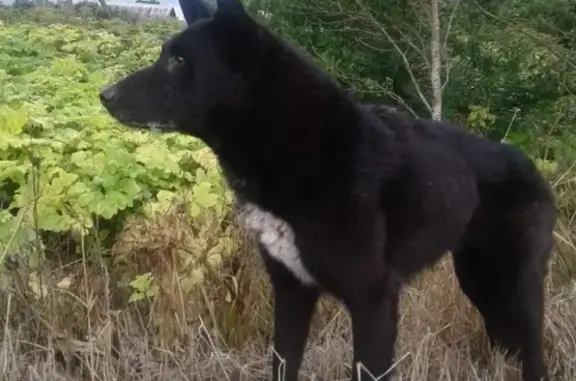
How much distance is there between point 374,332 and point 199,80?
96 centimetres

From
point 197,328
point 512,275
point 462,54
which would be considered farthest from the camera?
point 462,54

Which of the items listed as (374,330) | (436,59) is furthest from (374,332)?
(436,59)

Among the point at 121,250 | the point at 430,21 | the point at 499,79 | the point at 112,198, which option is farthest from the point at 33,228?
the point at 499,79

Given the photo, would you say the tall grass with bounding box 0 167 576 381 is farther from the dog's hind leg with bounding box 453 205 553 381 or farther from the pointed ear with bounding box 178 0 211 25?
the pointed ear with bounding box 178 0 211 25

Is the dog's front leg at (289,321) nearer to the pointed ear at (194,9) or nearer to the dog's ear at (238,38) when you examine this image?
the dog's ear at (238,38)

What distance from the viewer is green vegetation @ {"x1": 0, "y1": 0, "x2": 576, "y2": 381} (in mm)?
3406

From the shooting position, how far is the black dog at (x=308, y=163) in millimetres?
2754

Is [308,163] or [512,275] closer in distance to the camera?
[308,163]

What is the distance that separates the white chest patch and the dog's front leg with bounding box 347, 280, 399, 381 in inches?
7.5

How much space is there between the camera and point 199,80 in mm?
2787

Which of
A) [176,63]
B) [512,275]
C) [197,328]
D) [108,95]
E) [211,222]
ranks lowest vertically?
[197,328]

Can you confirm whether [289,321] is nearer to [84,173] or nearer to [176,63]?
[176,63]

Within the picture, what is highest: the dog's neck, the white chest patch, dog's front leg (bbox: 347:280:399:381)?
the dog's neck

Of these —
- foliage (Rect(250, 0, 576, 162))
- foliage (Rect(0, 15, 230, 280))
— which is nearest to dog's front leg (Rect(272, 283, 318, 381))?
foliage (Rect(0, 15, 230, 280))
